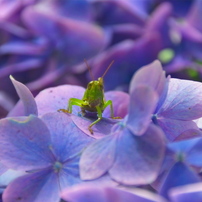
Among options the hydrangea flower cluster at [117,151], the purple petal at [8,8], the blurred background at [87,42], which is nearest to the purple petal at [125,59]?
the blurred background at [87,42]

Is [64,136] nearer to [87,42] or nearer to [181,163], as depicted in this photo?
[181,163]

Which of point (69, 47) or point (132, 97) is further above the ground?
point (132, 97)

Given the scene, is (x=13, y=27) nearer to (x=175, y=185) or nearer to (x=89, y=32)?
(x=89, y=32)

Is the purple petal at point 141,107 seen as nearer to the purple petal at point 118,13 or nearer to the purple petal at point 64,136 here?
the purple petal at point 64,136

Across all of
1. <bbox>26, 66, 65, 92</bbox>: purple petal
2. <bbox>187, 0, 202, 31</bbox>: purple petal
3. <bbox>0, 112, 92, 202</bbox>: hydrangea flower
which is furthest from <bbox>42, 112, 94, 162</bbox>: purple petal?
<bbox>187, 0, 202, 31</bbox>: purple petal

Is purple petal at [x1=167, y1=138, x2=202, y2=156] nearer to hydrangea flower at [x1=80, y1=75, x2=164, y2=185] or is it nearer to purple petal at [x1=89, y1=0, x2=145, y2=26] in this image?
hydrangea flower at [x1=80, y1=75, x2=164, y2=185]

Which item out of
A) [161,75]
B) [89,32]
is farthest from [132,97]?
[89,32]
